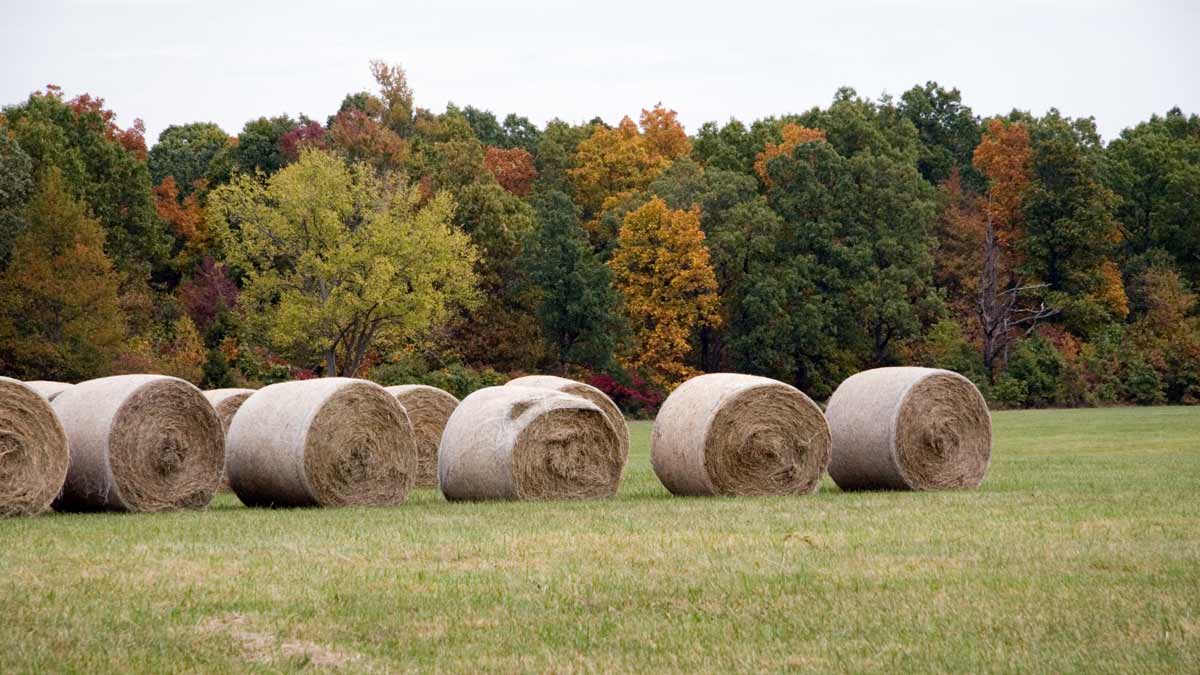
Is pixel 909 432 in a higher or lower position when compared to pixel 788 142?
lower

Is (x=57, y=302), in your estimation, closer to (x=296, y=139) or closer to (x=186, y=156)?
(x=296, y=139)

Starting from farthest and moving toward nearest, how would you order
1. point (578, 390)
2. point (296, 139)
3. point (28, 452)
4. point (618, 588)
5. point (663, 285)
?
point (296, 139)
point (663, 285)
point (578, 390)
point (28, 452)
point (618, 588)

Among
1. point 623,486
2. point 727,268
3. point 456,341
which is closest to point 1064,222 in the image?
point 727,268

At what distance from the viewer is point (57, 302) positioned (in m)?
53.0

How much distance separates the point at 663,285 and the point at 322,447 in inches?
1853

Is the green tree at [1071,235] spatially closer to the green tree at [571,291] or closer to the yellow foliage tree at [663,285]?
the yellow foliage tree at [663,285]

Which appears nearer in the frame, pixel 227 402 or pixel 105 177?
pixel 227 402

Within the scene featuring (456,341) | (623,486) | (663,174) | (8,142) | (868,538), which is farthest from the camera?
(663,174)

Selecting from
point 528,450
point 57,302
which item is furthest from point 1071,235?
point 528,450

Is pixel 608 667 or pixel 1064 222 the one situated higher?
pixel 1064 222

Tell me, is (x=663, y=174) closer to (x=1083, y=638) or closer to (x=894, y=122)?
(x=894, y=122)

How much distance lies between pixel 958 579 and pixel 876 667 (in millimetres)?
2991

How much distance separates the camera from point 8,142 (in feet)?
186

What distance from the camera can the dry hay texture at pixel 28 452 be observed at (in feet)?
54.7
